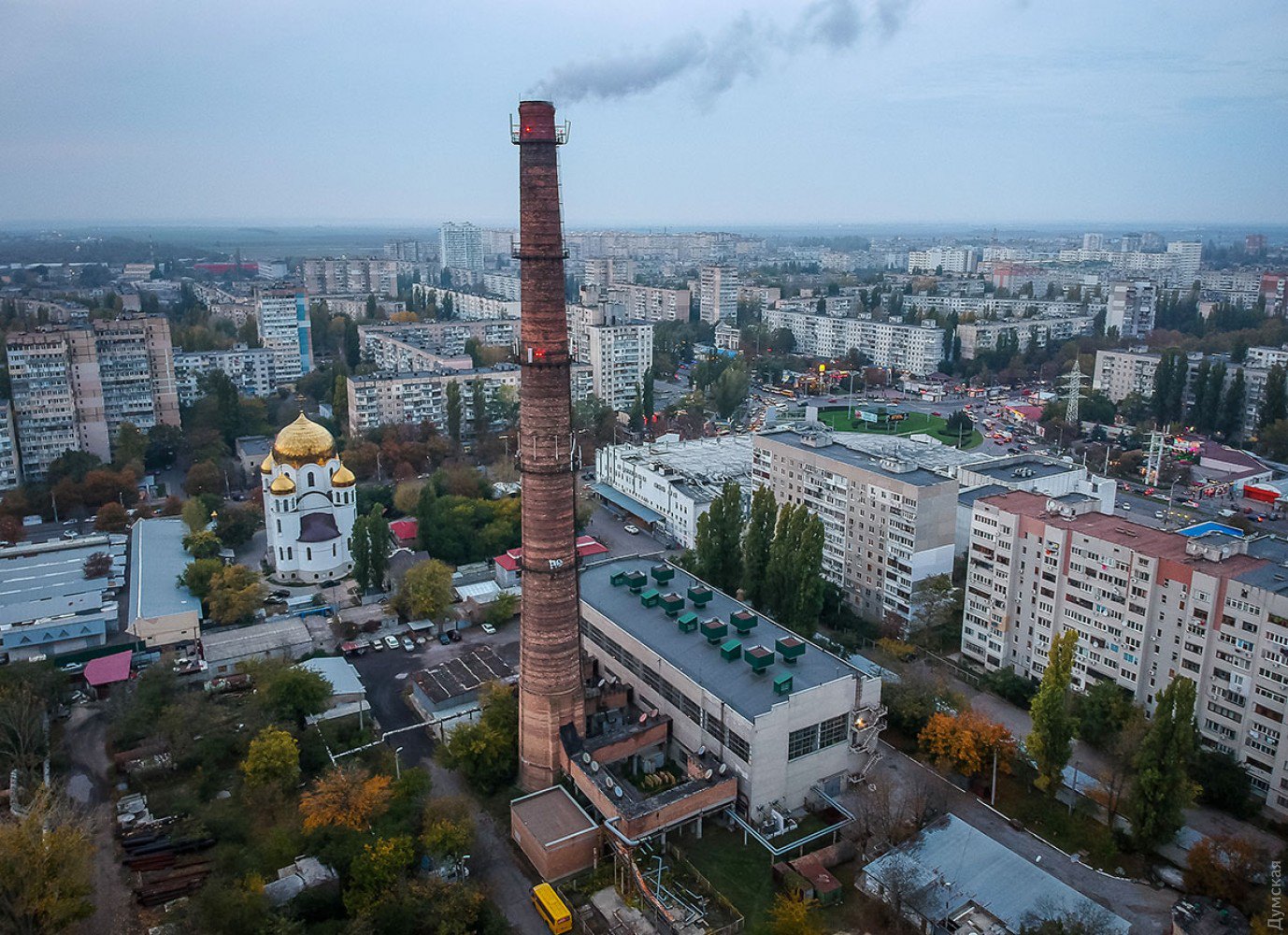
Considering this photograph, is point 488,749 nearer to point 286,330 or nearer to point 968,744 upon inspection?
point 968,744

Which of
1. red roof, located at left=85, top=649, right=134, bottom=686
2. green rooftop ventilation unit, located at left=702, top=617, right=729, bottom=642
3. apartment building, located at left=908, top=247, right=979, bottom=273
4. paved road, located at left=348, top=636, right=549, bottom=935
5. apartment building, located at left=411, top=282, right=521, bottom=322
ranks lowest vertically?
paved road, located at left=348, top=636, right=549, bottom=935

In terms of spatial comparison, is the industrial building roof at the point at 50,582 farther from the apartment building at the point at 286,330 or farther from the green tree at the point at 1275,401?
the green tree at the point at 1275,401

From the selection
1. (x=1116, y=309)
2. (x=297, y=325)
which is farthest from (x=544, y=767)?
(x=1116, y=309)

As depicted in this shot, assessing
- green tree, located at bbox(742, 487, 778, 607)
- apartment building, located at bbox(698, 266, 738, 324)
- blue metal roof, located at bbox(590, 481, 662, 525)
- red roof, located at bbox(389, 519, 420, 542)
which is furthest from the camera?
apartment building, located at bbox(698, 266, 738, 324)

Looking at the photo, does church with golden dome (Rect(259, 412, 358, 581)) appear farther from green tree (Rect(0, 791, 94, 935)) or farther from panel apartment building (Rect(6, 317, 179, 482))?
green tree (Rect(0, 791, 94, 935))

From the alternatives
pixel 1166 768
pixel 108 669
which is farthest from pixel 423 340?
pixel 1166 768

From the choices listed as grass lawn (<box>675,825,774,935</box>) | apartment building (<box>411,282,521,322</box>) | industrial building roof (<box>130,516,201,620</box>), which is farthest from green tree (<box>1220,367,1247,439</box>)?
apartment building (<box>411,282,521,322</box>)

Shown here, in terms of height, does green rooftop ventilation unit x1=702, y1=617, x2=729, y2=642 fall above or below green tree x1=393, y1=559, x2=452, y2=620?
above
